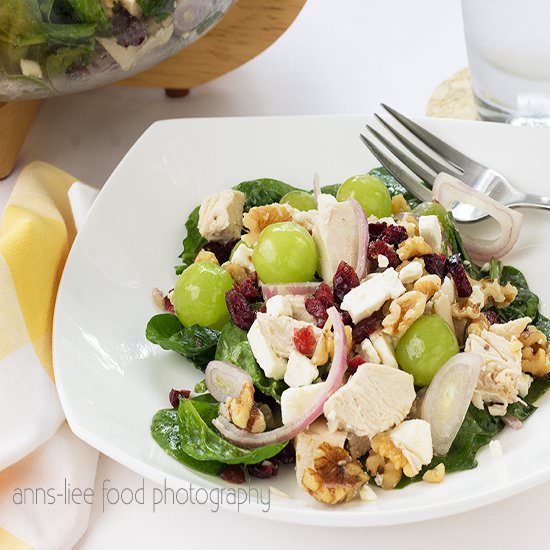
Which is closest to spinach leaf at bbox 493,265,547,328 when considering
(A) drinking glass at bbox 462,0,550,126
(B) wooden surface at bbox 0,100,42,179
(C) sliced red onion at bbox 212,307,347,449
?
(C) sliced red onion at bbox 212,307,347,449

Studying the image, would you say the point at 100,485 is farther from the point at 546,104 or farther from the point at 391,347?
the point at 546,104

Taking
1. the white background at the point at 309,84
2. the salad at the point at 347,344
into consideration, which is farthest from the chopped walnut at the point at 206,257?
the white background at the point at 309,84

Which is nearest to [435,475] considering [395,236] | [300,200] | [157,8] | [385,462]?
[385,462]

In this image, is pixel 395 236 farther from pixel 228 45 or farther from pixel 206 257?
pixel 228 45

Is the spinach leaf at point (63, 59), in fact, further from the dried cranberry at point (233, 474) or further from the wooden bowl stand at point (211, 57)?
the dried cranberry at point (233, 474)

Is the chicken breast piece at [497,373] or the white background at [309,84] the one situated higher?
the chicken breast piece at [497,373]

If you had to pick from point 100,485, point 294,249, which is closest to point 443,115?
point 294,249

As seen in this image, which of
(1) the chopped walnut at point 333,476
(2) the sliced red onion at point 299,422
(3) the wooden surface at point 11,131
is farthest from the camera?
(3) the wooden surface at point 11,131
